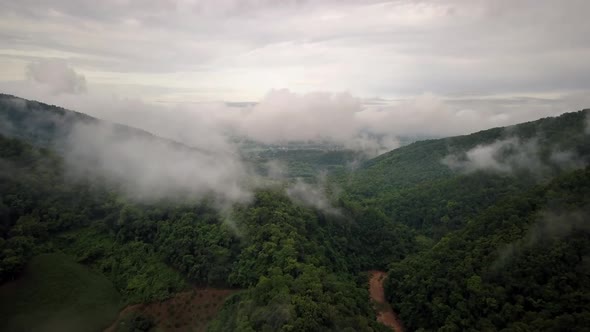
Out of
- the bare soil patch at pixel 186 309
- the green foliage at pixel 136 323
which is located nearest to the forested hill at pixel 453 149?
the bare soil patch at pixel 186 309

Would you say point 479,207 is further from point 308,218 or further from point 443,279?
point 308,218

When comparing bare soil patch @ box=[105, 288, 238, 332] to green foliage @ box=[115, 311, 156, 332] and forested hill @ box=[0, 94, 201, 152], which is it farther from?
forested hill @ box=[0, 94, 201, 152]

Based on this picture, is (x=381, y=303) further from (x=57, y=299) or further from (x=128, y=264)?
(x=57, y=299)

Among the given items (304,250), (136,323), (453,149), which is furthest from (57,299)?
(453,149)

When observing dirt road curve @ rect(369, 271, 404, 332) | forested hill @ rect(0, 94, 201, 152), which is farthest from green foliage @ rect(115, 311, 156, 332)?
forested hill @ rect(0, 94, 201, 152)


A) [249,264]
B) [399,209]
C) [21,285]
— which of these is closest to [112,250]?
[21,285]

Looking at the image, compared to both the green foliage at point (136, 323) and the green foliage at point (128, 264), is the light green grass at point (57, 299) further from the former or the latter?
the green foliage at point (136, 323)
